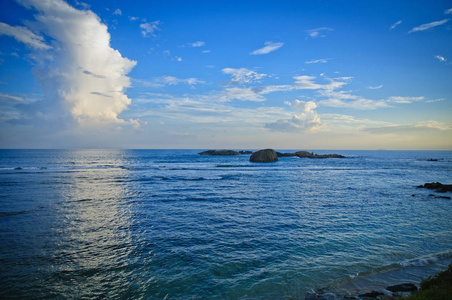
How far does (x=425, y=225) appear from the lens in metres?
14.8

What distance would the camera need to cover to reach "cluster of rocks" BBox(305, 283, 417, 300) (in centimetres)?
711

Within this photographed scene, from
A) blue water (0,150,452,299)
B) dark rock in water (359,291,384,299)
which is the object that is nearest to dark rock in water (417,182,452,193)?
blue water (0,150,452,299)

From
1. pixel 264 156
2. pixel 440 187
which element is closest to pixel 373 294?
pixel 440 187

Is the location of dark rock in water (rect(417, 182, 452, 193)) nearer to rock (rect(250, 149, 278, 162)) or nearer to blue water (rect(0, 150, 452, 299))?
blue water (rect(0, 150, 452, 299))

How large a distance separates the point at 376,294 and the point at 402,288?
3.53 ft

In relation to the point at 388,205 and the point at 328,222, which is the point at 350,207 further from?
the point at 328,222

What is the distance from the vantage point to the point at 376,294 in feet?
24.0

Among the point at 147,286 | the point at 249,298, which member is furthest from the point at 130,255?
the point at 249,298

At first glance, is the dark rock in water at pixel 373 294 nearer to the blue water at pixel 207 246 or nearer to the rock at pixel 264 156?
the blue water at pixel 207 246

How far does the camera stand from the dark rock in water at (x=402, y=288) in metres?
7.45

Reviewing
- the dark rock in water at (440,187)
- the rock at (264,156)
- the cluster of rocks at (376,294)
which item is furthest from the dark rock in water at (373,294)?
the rock at (264,156)

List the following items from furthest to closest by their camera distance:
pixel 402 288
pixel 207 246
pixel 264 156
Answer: pixel 264 156 → pixel 207 246 → pixel 402 288

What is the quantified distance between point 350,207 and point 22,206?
2972cm

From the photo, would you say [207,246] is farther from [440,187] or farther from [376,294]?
[440,187]
